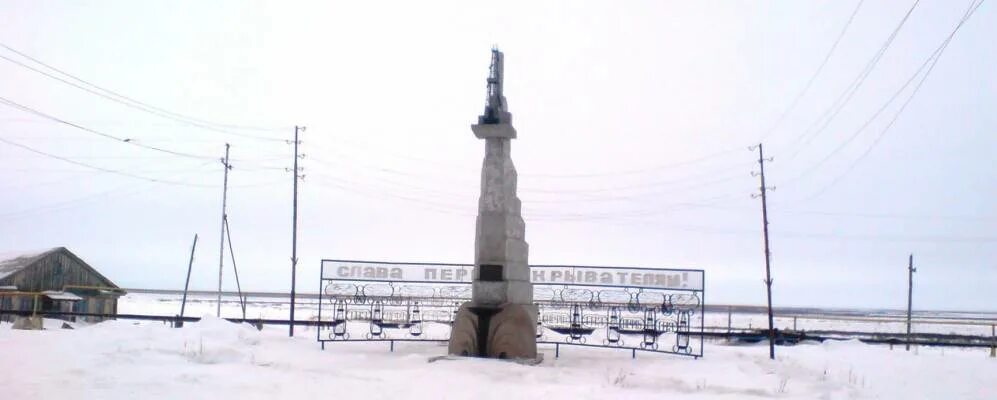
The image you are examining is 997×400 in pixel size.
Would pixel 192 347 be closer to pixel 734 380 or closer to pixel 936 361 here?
pixel 734 380

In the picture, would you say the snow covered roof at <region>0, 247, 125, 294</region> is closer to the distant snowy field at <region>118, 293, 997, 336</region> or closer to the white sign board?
the distant snowy field at <region>118, 293, 997, 336</region>

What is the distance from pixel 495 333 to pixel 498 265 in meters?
1.98

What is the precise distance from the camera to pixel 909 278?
4466 centimetres

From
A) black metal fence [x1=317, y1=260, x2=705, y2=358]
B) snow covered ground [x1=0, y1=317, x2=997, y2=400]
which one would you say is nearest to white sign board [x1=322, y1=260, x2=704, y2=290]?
black metal fence [x1=317, y1=260, x2=705, y2=358]

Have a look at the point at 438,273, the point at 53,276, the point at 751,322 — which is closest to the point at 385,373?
the point at 438,273

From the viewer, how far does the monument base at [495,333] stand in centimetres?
1994

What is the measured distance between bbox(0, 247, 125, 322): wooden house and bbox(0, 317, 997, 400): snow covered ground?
71.7 ft

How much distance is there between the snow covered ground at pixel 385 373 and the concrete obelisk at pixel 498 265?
135 cm

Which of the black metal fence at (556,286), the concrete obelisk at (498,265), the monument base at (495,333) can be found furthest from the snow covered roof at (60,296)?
the concrete obelisk at (498,265)

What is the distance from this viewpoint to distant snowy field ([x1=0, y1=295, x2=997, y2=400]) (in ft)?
40.2

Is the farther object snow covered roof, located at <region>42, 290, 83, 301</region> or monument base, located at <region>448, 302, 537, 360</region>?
snow covered roof, located at <region>42, 290, 83, 301</region>

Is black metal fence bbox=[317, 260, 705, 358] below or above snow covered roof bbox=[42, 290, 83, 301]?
above

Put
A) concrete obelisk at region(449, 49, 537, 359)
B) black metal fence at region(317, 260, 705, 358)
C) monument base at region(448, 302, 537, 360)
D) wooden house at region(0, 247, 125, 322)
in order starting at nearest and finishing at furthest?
monument base at region(448, 302, 537, 360) < concrete obelisk at region(449, 49, 537, 359) < black metal fence at region(317, 260, 705, 358) < wooden house at region(0, 247, 125, 322)

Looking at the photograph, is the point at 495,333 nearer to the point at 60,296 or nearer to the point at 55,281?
the point at 60,296
